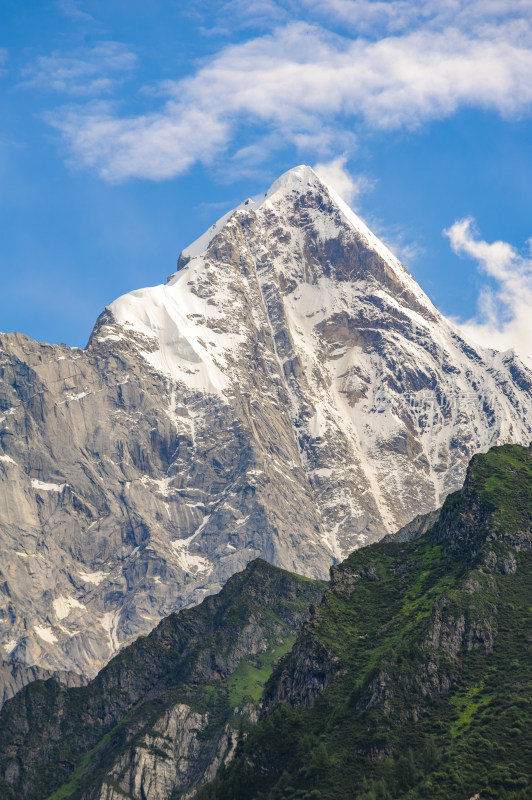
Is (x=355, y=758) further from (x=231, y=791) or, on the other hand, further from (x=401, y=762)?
(x=231, y=791)

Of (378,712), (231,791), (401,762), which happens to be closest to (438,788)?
(401,762)

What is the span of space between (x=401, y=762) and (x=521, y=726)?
18240mm

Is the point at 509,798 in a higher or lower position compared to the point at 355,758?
lower

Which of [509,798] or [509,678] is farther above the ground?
[509,678]

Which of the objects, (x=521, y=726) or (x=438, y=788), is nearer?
(x=438, y=788)

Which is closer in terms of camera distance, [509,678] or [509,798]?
[509,798]

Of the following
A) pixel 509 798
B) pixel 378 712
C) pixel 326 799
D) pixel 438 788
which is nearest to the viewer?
pixel 509 798

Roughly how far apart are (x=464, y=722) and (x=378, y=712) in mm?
14479

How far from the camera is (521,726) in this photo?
179000 millimetres

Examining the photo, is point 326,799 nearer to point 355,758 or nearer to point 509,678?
point 355,758

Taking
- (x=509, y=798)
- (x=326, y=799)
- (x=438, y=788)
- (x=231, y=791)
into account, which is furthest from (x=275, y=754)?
(x=509, y=798)

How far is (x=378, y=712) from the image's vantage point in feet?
643

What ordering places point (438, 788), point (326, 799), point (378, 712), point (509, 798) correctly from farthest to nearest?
point (378, 712) → point (326, 799) → point (438, 788) → point (509, 798)

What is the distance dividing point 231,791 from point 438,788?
4482cm
